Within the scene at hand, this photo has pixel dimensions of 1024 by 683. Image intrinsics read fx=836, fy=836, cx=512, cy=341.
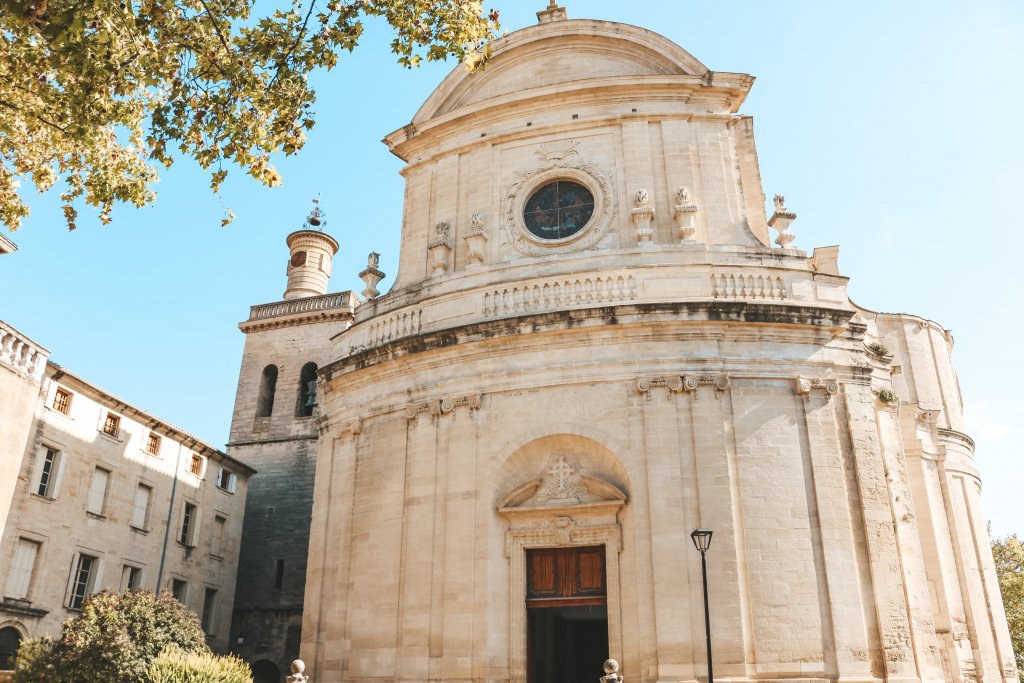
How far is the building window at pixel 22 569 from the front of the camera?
19422 mm

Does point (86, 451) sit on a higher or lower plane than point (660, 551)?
higher

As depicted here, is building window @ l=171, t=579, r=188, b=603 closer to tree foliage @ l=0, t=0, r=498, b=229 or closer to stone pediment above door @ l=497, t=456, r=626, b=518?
stone pediment above door @ l=497, t=456, r=626, b=518

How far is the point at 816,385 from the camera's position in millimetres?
16062

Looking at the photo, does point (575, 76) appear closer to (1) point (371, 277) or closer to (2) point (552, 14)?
(2) point (552, 14)

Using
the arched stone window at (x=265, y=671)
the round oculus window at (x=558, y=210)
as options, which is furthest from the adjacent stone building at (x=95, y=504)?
the round oculus window at (x=558, y=210)

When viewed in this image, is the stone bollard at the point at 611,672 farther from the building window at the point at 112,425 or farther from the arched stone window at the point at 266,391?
the arched stone window at the point at 266,391

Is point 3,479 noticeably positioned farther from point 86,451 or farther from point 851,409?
point 851,409

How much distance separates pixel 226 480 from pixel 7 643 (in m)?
9.42

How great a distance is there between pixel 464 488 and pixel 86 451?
11615 millimetres

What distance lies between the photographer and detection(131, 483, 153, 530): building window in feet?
78.0

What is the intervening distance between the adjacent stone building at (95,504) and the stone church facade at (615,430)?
7.01 meters

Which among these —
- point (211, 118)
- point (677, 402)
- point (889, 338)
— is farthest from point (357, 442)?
point (889, 338)

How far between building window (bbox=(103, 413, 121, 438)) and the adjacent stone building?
0.11ft

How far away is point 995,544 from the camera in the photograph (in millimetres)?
35531
